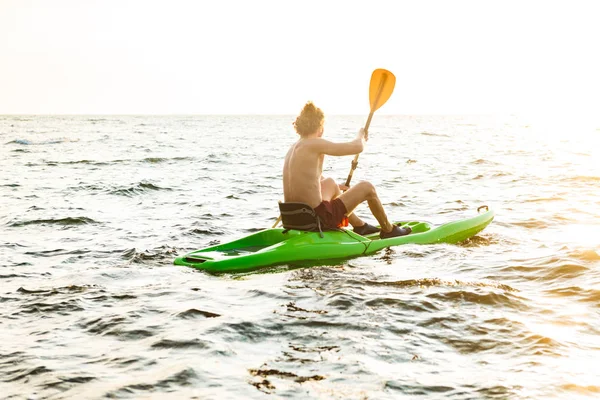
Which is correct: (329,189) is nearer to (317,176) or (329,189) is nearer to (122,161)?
(317,176)

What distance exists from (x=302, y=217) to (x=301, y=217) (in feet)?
0.04

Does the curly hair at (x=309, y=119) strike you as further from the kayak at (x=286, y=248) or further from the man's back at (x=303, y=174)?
the kayak at (x=286, y=248)

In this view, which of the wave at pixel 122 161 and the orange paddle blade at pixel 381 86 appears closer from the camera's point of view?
the orange paddle blade at pixel 381 86

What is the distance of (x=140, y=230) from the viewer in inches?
410

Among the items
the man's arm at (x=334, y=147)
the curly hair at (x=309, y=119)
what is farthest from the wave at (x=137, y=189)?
the man's arm at (x=334, y=147)

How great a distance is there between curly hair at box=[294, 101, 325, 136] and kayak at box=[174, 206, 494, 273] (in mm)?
1293

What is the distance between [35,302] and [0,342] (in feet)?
3.84

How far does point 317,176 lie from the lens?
778cm

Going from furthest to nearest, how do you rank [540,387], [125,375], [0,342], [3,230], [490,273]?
[3,230], [490,273], [0,342], [125,375], [540,387]

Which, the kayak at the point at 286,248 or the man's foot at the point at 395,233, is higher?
the man's foot at the point at 395,233

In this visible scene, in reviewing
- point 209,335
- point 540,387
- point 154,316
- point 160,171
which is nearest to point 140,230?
point 154,316

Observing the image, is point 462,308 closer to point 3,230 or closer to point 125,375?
point 125,375

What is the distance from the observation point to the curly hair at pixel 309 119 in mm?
7578

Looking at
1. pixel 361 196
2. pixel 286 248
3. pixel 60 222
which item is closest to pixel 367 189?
pixel 361 196
